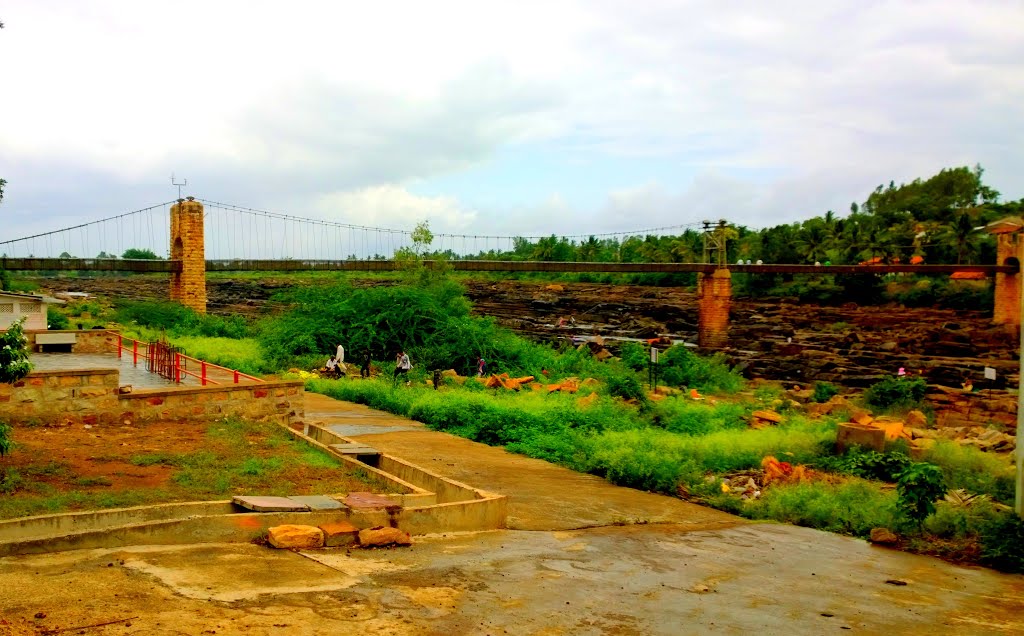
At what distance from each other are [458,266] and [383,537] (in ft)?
156

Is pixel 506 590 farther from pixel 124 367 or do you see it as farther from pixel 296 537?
pixel 124 367

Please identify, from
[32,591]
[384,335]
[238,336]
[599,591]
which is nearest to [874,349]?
[384,335]

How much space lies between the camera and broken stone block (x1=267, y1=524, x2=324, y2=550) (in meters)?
7.14

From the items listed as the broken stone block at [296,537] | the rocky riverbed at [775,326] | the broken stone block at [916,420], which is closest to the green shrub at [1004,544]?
the broken stone block at [296,537]

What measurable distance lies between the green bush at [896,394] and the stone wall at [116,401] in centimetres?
1949

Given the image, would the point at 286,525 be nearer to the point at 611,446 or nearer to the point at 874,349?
the point at 611,446

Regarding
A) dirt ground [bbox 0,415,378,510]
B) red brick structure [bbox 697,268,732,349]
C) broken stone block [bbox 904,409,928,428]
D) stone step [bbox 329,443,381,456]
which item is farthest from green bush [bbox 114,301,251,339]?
red brick structure [bbox 697,268,732,349]

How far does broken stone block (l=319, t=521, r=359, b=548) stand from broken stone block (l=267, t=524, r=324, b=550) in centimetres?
7

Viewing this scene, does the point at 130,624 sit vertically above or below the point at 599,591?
above

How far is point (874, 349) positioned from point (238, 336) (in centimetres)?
2933

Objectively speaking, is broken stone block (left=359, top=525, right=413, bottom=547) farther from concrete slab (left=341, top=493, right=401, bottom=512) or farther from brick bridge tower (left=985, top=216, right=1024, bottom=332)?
brick bridge tower (left=985, top=216, right=1024, bottom=332)

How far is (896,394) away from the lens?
2644 cm

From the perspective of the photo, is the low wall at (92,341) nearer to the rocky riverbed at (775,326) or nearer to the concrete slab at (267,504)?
the concrete slab at (267,504)

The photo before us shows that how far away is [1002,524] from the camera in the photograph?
988cm
